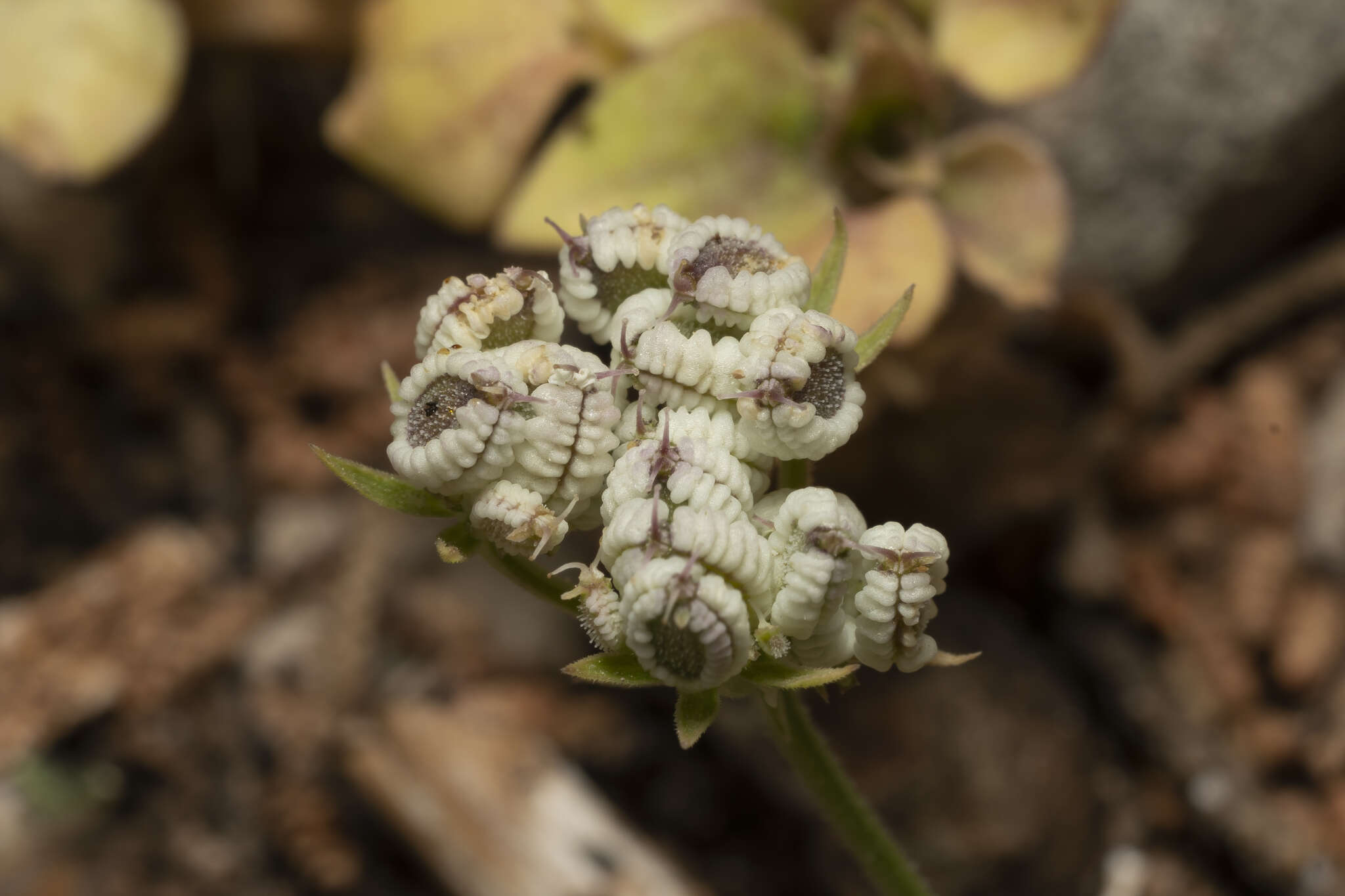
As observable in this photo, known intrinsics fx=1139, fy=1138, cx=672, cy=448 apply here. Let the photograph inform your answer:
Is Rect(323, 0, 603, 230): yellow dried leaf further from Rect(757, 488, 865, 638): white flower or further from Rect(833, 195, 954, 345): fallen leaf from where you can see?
Rect(757, 488, 865, 638): white flower

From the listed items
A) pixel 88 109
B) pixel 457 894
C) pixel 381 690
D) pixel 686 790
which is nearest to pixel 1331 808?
pixel 686 790

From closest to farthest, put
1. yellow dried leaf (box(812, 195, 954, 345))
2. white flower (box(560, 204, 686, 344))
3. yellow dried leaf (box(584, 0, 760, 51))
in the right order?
white flower (box(560, 204, 686, 344)) → yellow dried leaf (box(812, 195, 954, 345)) → yellow dried leaf (box(584, 0, 760, 51))

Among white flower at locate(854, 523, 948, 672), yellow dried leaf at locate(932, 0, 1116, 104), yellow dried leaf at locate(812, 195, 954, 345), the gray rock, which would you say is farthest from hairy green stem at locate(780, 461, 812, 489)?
the gray rock

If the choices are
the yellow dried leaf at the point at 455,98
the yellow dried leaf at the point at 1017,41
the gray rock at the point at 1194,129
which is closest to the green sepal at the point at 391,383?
the yellow dried leaf at the point at 455,98

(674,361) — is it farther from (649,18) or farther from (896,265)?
(649,18)

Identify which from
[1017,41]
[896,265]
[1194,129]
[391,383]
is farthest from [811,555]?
[1194,129]

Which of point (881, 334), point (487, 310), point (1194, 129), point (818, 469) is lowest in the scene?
point (818, 469)

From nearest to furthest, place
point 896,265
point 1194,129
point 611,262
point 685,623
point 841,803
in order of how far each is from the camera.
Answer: point 685,623, point 611,262, point 841,803, point 896,265, point 1194,129

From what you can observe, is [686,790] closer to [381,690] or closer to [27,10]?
[381,690]
